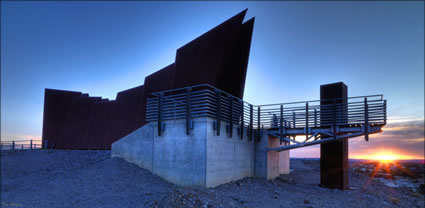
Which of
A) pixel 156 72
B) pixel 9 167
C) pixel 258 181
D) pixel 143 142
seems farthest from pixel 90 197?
pixel 9 167

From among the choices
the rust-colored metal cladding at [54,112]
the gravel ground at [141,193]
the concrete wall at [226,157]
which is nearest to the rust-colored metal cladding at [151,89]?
the rust-colored metal cladding at [54,112]

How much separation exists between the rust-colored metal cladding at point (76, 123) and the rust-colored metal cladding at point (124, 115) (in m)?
4.64

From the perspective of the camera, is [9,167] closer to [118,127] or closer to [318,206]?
[118,127]

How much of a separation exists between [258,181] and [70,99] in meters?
23.7

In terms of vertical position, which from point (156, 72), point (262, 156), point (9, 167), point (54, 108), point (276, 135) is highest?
point (156, 72)

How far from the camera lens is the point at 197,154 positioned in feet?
44.1

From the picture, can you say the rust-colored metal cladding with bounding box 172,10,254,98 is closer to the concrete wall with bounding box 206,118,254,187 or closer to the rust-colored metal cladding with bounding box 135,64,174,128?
the rust-colored metal cladding with bounding box 135,64,174,128

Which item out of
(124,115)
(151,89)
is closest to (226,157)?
(151,89)

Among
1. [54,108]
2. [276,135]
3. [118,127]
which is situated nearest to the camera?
[276,135]

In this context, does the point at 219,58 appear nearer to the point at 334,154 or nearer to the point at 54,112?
the point at 334,154

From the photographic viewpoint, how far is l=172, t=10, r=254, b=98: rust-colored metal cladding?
17125 millimetres

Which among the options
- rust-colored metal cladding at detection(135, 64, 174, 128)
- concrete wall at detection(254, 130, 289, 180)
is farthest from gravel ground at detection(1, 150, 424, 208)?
rust-colored metal cladding at detection(135, 64, 174, 128)

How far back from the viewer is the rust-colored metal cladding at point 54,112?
98.2 ft

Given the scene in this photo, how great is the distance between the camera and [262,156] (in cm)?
1817
